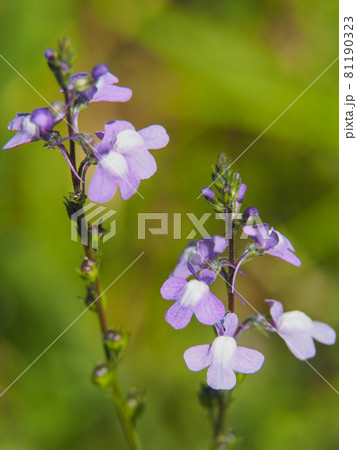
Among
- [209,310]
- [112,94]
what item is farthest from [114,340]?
[112,94]

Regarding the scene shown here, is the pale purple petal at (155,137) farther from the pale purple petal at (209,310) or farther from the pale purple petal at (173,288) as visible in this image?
the pale purple petal at (209,310)

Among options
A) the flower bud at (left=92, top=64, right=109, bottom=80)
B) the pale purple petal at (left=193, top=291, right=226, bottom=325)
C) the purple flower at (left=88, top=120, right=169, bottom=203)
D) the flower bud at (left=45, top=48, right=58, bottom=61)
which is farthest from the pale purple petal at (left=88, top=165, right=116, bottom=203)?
the pale purple petal at (left=193, top=291, right=226, bottom=325)

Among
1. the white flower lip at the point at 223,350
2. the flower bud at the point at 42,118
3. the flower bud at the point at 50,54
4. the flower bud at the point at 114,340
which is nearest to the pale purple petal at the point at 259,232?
the white flower lip at the point at 223,350

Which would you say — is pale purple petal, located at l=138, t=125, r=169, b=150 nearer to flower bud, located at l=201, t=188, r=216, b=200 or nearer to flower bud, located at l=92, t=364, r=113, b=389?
flower bud, located at l=201, t=188, r=216, b=200

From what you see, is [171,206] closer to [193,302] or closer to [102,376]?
[102,376]
